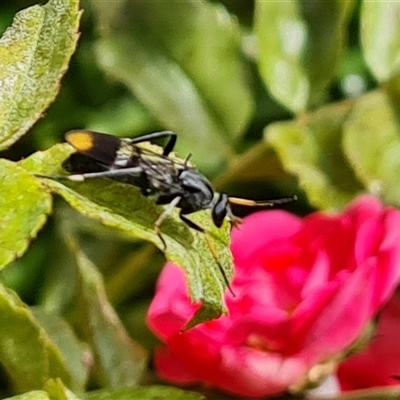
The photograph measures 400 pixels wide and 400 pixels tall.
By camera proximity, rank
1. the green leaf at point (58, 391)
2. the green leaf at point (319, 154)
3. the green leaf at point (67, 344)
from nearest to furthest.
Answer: the green leaf at point (58, 391) < the green leaf at point (67, 344) < the green leaf at point (319, 154)

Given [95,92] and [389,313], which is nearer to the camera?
[389,313]

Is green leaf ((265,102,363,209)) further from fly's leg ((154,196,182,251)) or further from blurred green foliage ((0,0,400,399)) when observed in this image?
fly's leg ((154,196,182,251))

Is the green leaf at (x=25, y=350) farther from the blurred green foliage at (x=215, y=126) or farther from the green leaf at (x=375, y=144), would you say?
the green leaf at (x=375, y=144)

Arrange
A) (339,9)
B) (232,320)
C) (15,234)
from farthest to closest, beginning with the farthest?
(339,9) → (232,320) → (15,234)

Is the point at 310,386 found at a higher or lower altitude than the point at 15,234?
lower

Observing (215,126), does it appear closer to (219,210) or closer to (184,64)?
(184,64)

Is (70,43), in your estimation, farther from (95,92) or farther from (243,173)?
(95,92)

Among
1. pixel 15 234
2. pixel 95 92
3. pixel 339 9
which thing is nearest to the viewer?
pixel 15 234

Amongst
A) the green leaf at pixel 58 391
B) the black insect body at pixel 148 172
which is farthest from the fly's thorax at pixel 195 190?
the green leaf at pixel 58 391

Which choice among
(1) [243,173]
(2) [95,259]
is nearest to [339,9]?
(1) [243,173]
